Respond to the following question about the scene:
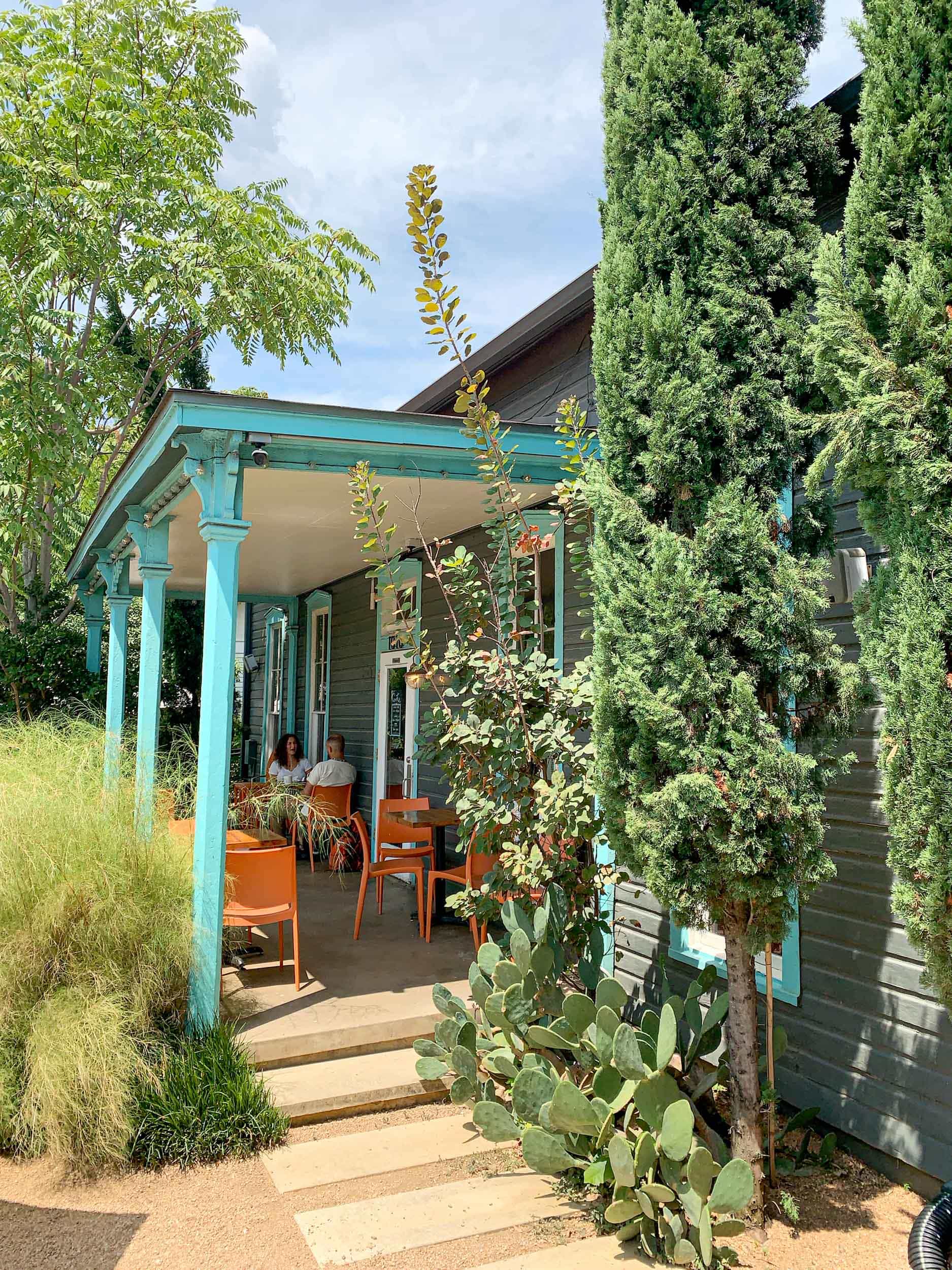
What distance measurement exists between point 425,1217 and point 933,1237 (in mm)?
1639

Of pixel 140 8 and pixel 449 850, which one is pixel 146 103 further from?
pixel 449 850

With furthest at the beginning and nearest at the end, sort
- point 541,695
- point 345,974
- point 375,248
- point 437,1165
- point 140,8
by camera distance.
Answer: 1. point 375,248
2. point 140,8
3. point 345,974
4. point 541,695
5. point 437,1165

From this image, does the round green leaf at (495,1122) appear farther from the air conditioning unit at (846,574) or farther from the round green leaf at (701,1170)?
the air conditioning unit at (846,574)

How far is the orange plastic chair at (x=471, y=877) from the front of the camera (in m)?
5.11

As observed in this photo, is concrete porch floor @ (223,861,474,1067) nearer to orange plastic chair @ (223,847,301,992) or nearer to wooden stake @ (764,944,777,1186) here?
orange plastic chair @ (223,847,301,992)

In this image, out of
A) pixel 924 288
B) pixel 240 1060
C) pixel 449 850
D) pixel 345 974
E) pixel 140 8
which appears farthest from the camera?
pixel 140 8

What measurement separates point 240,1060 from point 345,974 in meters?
1.37

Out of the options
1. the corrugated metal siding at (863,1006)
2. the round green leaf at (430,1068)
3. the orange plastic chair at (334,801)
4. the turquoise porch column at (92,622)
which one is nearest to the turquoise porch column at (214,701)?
the round green leaf at (430,1068)

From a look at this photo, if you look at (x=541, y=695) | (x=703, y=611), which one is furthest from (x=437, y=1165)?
(x=703, y=611)

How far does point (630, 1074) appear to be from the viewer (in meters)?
2.87

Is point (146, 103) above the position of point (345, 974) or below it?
above

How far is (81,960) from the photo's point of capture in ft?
12.2

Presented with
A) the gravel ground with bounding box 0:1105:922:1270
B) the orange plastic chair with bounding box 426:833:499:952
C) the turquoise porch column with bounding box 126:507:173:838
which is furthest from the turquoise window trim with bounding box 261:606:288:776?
the gravel ground with bounding box 0:1105:922:1270

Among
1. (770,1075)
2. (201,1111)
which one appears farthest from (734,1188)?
(201,1111)
